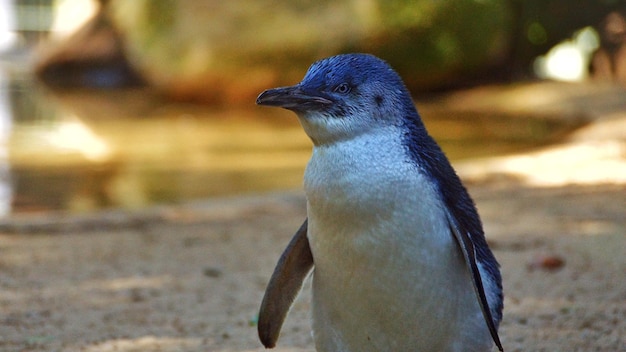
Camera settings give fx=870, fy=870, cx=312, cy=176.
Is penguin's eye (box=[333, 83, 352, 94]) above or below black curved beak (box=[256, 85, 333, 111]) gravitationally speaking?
above

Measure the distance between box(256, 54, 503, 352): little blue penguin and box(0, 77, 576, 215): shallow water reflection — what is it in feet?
13.4

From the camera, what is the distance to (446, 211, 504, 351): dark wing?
2283 mm

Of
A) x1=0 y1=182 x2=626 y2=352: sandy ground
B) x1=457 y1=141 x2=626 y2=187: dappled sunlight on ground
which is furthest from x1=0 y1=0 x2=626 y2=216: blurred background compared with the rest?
x1=0 y1=182 x2=626 y2=352: sandy ground

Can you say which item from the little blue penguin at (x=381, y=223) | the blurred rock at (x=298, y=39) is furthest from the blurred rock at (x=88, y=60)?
the little blue penguin at (x=381, y=223)

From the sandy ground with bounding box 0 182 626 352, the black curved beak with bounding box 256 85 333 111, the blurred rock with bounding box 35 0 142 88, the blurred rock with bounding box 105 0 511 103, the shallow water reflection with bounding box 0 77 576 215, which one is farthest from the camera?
Answer: the blurred rock with bounding box 35 0 142 88

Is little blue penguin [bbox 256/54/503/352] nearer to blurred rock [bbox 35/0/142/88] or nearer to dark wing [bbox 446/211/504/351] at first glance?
dark wing [bbox 446/211/504/351]

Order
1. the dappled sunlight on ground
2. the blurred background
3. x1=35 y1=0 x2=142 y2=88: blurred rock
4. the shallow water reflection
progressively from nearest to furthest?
the dappled sunlight on ground < the shallow water reflection < the blurred background < x1=35 y1=0 x2=142 y2=88: blurred rock

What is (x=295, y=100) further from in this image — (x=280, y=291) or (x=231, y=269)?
(x=231, y=269)

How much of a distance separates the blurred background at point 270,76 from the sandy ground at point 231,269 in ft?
7.61

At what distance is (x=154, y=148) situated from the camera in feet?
28.9

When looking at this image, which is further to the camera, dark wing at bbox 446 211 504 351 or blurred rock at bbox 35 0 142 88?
blurred rock at bbox 35 0 142 88

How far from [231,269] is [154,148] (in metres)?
4.80

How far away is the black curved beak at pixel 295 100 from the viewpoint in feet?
7.17

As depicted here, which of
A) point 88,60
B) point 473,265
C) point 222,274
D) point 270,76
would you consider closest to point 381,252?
point 473,265
